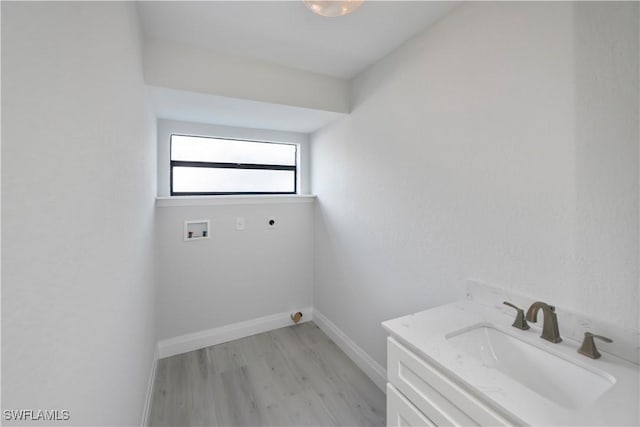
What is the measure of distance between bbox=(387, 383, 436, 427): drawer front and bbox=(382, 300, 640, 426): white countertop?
22 centimetres

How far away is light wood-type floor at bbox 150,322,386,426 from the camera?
5.68 ft

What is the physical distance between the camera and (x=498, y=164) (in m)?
1.28

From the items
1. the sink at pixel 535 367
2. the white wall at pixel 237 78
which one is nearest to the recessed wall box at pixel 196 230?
the white wall at pixel 237 78

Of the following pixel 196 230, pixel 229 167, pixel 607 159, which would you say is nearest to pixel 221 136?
pixel 229 167

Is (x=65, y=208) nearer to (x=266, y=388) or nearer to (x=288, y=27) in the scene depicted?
(x=288, y=27)

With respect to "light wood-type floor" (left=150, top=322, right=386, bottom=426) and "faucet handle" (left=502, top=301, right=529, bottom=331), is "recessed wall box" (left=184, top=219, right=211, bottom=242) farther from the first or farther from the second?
"faucet handle" (left=502, top=301, right=529, bottom=331)

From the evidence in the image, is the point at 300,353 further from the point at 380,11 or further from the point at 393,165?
the point at 380,11

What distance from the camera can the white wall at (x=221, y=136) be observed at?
7.98 ft

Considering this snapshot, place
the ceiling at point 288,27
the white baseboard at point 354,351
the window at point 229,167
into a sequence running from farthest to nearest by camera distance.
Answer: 1. the window at point 229,167
2. the white baseboard at point 354,351
3. the ceiling at point 288,27

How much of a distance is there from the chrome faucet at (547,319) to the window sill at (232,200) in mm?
2156

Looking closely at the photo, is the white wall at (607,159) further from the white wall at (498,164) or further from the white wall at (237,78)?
the white wall at (237,78)

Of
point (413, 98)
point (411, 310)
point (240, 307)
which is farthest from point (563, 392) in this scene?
point (240, 307)

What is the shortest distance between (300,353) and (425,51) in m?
2.57

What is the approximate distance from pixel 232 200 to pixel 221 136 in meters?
0.66
